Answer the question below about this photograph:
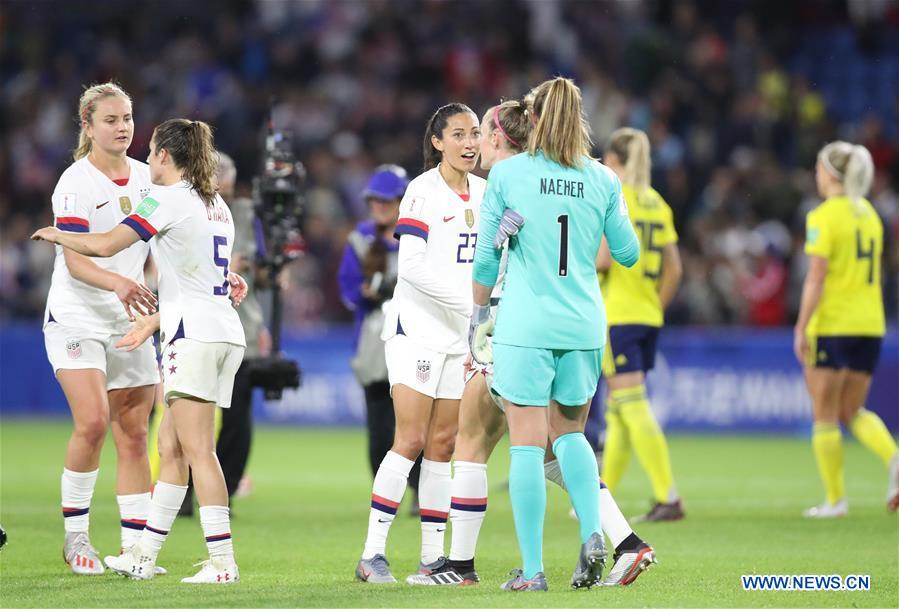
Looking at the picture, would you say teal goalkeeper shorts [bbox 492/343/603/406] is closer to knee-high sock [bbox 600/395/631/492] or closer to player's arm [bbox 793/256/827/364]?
knee-high sock [bbox 600/395/631/492]

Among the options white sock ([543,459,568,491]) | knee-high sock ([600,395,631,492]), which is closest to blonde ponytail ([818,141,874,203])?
knee-high sock ([600,395,631,492])

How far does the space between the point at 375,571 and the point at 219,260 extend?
1836 mm

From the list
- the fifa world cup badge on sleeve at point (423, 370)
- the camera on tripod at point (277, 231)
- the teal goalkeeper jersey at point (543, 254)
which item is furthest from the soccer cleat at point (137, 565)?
the camera on tripod at point (277, 231)

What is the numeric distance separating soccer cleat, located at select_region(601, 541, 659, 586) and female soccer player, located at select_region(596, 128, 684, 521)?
3234 millimetres

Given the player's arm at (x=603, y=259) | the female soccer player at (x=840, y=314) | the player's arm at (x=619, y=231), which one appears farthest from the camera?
the female soccer player at (x=840, y=314)

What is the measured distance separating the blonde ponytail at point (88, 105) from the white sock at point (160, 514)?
206cm

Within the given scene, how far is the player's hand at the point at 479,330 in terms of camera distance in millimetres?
7027

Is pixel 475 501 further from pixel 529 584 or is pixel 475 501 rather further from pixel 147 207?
pixel 147 207

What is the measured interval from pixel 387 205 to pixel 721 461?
20.9 ft

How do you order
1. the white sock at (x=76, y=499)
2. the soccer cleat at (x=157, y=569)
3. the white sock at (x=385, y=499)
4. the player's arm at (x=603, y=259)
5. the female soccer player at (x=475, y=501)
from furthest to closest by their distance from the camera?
the player's arm at (x=603, y=259)
the white sock at (x=76, y=499)
the soccer cleat at (x=157, y=569)
the white sock at (x=385, y=499)
the female soccer player at (x=475, y=501)

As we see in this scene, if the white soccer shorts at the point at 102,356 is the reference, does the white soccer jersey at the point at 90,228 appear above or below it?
above

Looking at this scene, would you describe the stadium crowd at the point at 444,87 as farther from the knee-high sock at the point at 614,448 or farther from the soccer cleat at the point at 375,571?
the soccer cleat at the point at 375,571

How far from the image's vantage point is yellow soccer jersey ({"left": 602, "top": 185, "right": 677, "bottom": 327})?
35.1ft

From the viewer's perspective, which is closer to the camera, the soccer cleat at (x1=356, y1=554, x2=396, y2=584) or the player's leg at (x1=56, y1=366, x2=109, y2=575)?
the soccer cleat at (x1=356, y1=554, x2=396, y2=584)
